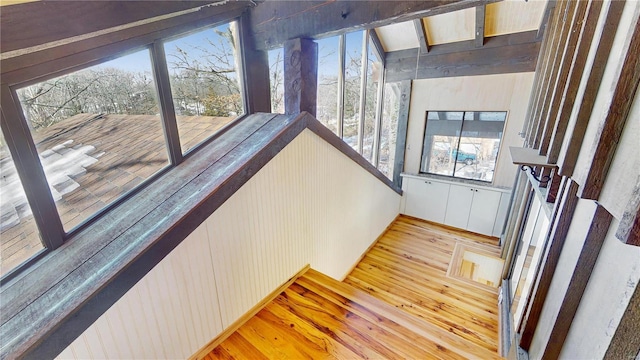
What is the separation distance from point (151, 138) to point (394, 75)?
4863 mm

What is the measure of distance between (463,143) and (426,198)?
133cm

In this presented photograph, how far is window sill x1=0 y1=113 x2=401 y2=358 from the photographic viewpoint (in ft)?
3.19

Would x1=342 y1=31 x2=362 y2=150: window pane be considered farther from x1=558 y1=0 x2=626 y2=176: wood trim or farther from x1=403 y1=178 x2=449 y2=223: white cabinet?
x1=558 y1=0 x2=626 y2=176: wood trim

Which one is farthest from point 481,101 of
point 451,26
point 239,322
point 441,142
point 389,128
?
point 239,322

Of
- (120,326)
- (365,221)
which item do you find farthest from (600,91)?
(365,221)

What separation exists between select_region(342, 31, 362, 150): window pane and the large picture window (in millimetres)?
1645

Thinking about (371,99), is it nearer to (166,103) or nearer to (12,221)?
(166,103)

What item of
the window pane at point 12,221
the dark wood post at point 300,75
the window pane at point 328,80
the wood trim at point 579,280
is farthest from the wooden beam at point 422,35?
the window pane at point 12,221

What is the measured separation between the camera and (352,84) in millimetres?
4504

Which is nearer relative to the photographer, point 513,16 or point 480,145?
point 513,16

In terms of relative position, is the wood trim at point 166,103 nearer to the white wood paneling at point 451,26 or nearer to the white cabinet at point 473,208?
the white wood paneling at point 451,26

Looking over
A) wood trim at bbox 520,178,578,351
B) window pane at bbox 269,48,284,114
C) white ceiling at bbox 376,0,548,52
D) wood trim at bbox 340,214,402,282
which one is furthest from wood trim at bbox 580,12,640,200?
white ceiling at bbox 376,0,548,52

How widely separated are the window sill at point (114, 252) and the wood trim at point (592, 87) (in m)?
1.67

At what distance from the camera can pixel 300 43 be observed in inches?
77.7
